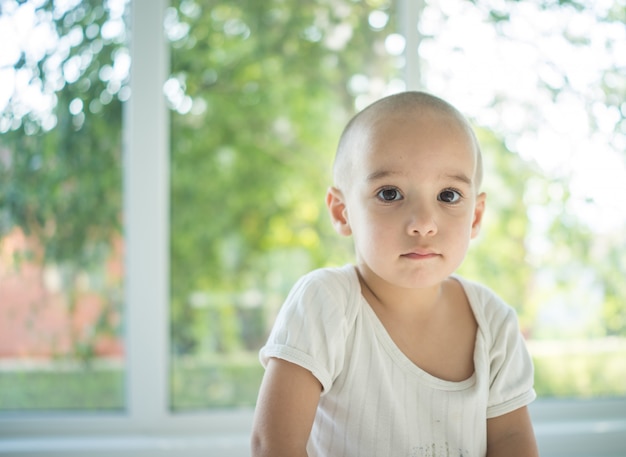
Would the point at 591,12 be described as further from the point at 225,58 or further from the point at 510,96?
the point at 225,58

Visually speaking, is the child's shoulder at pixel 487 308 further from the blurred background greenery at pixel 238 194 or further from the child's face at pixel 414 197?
the blurred background greenery at pixel 238 194

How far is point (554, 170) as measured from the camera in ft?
5.52

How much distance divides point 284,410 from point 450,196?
350mm

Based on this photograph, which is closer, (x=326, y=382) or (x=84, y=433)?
(x=326, y=382)

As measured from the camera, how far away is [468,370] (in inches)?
35.3

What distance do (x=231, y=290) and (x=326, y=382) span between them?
87 cm

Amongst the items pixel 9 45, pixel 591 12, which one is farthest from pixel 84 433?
pixel 591 12

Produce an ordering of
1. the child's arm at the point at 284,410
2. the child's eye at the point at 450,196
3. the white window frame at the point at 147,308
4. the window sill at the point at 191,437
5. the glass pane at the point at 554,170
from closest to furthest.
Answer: the child's arm at the point at 284,410
the child's eye at the point at 450,196
the window sill at the point at 191,437
the white window frame at the point at 147,308
the glass pane at the point at 554,170

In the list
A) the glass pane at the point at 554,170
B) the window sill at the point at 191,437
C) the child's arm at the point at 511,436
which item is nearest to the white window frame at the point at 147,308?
the window sill at the point at 191,437

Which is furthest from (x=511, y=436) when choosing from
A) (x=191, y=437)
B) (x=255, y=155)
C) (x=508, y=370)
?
(x=255, y=155)

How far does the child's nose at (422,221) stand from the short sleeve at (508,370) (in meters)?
0.20

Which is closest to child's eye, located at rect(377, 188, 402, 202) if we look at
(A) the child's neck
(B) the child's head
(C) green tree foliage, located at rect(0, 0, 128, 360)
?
(B) the child's head

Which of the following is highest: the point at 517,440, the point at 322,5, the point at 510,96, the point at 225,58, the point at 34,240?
the point at 322,5

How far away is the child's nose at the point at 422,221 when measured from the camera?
0.82 m
